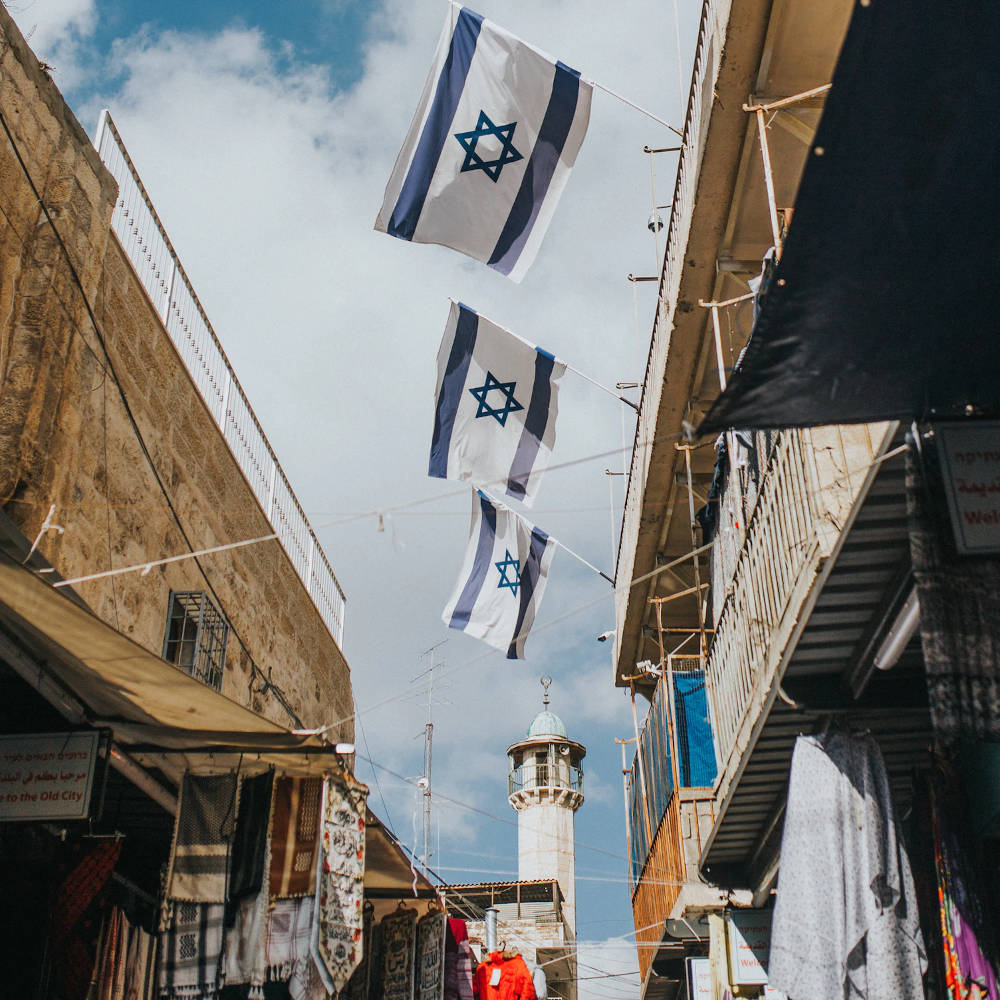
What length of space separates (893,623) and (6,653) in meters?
4.42

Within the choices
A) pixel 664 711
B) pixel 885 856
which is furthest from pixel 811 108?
pixel 664 711

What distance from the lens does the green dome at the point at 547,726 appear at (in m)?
49.3

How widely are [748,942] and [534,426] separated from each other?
535 cm

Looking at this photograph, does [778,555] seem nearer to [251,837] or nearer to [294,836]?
[294,836]

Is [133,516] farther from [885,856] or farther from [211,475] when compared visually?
[885,856]

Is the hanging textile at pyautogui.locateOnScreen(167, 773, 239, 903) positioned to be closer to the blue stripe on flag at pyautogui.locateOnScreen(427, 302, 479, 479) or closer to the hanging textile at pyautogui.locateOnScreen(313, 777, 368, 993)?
the hanging textile at pyautogui.locateOnScreen(313, 777, 368, 993)

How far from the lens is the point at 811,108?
7754 millimetres

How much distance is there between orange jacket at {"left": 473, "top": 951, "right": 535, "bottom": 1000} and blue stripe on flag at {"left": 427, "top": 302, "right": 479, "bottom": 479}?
6.04m

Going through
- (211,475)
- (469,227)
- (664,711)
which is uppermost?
(469,227)

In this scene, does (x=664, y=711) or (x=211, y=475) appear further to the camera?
(x=664, y=711)

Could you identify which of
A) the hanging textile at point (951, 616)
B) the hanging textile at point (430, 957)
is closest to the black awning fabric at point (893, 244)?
the hanging textile at point (951, 616)

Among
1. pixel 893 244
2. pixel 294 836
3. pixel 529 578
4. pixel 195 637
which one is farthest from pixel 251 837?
pixel 529 578

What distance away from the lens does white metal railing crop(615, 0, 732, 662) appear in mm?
7812

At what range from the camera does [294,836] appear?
6.17 metres
